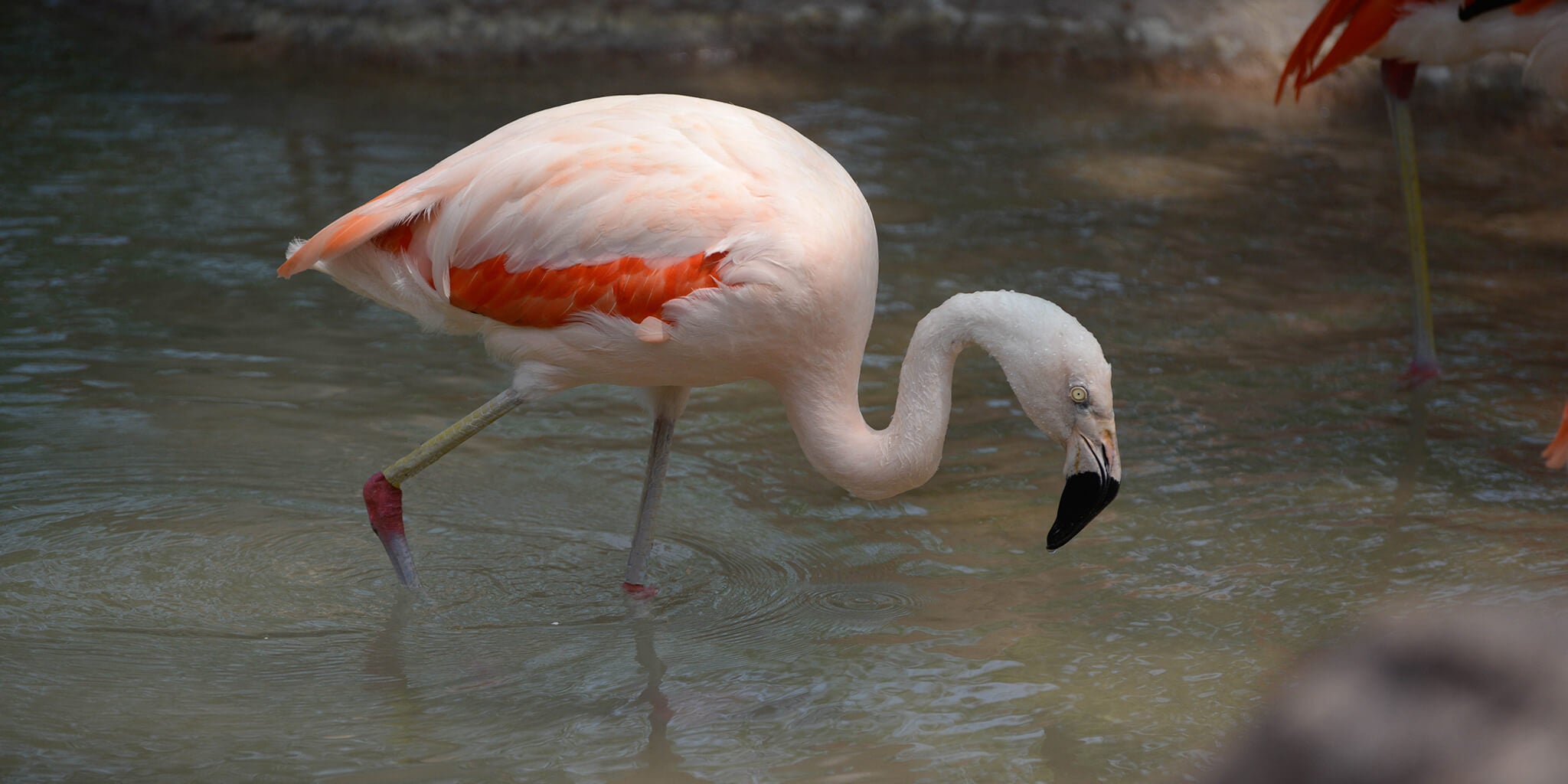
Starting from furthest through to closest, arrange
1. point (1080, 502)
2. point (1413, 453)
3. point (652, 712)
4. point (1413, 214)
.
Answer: point (1413, 214), point (1413, 453), point (1080, 502), point (652, 712)

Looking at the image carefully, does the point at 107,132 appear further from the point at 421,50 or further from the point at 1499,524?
the point at 1499,524

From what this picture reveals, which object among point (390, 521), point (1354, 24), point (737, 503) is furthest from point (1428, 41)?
point (390, 521)

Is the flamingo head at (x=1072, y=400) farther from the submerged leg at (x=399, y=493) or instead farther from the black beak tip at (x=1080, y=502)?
the submerged leg at (x=399, y=493)

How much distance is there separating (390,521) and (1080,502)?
5.38ft

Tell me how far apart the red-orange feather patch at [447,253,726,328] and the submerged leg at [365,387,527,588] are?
23cm

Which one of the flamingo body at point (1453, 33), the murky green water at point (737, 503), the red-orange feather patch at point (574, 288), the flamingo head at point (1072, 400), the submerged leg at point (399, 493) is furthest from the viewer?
the flamingo body at point (1453, 33)

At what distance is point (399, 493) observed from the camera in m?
3.72

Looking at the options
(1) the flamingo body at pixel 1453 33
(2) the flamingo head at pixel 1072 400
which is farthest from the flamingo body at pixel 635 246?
(1) the flamingo body at pixel 1453 33

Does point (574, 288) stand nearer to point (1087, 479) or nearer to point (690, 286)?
point (690, 286)

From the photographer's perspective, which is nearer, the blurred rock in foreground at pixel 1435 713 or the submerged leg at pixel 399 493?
the blurred rock in foreground at pixel 1435 713

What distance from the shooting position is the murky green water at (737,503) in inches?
125

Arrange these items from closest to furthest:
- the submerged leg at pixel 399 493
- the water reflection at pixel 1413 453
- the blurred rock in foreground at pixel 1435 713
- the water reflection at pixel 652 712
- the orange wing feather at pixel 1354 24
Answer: the blurred rock in foreground at pixel 1435 713
the water reflection at pixel 652 712
the submerged leg at pixel 399 493
the water reflection at pixel 1413 453
the orange wing feather at pixel 1354 24

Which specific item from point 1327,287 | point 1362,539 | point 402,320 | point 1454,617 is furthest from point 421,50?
point 1454,617

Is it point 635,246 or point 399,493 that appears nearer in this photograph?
point 635,246
